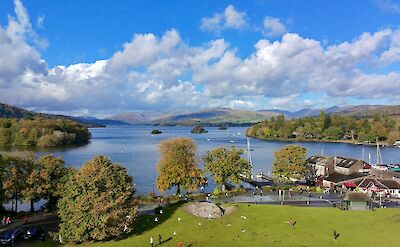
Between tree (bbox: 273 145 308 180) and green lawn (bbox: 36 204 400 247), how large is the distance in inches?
1424

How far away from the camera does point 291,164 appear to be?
9338cm

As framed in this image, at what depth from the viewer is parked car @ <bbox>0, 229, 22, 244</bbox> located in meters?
43.2

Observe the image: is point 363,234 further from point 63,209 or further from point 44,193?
point 44,193

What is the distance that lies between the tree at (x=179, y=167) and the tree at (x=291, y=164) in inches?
942

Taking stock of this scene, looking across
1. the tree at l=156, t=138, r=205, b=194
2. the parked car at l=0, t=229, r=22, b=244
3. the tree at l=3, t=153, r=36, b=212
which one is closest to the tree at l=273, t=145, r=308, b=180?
the tree at l=156, t=138, r=205, b=194

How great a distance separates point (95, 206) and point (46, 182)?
2020 cm

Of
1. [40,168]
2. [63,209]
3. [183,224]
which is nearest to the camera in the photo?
[63,209]

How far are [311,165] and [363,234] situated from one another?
7229 centimetres

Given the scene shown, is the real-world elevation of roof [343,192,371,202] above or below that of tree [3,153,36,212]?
below

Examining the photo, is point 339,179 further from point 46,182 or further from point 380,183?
point 46,182

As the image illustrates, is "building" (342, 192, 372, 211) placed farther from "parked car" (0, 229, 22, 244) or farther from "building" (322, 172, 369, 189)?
"parked car" (0, 229, 22, 244)

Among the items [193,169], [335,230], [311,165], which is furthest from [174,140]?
[311,165]

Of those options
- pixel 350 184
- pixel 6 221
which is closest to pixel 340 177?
pixel 350 184

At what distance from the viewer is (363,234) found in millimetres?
45406
